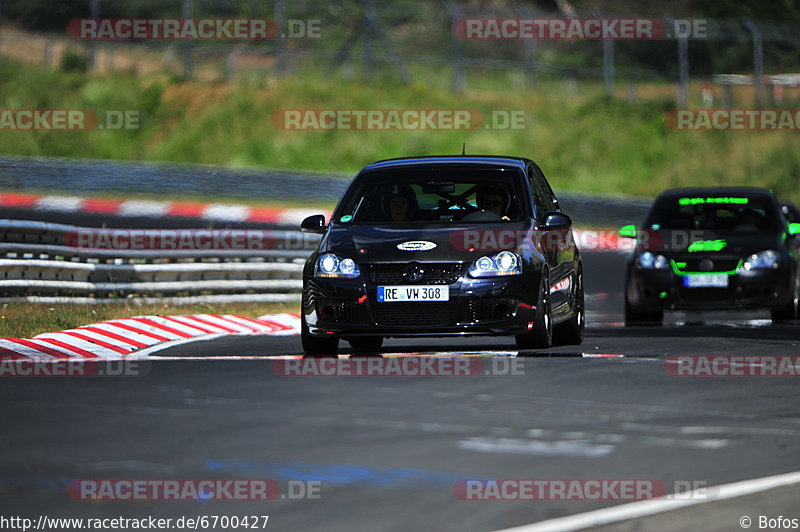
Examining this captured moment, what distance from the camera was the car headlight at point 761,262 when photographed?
16891mm

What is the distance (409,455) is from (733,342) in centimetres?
711

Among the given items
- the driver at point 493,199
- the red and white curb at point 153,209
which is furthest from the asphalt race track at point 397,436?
the red and white curb at point 153,209

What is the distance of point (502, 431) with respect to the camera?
352 inches

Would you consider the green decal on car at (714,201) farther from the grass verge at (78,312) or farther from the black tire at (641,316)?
the grass verge at (78,312)

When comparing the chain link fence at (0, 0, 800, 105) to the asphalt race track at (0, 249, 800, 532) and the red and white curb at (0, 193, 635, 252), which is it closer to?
the red and white curb at (0, 193, 635, 252)

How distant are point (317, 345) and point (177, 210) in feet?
61.4

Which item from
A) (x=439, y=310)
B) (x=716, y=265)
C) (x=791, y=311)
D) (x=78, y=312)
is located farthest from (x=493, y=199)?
(x=78, y=312)

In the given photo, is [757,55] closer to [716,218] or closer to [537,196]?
[716,218]

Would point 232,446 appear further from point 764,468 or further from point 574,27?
point 574,27

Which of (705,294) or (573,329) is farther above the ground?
(705,294)

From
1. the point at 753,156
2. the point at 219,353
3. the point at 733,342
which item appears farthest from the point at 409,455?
the point at 753,156

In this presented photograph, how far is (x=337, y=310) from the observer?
491 inches

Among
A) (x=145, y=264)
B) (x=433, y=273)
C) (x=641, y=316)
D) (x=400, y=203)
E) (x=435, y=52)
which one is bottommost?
(x=641, y=316)

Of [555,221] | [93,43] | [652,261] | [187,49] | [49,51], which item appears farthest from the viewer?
[49,51]
